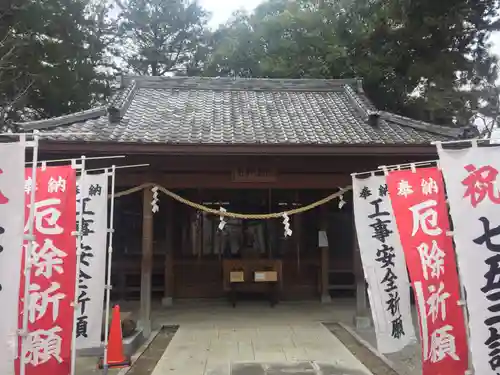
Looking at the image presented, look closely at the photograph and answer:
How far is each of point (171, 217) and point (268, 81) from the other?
4.99m

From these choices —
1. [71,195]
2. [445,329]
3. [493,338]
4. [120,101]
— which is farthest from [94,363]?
[120,101]

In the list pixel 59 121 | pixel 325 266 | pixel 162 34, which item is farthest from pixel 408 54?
pixel 162 34

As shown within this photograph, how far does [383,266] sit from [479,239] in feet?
9.12

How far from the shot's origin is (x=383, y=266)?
21.4 feet

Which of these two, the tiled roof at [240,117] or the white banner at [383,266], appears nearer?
the white banner at [383,266]

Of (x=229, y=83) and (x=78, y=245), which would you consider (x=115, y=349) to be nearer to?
(x=78, y=245)

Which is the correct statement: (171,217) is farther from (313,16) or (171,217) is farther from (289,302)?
(313,16)

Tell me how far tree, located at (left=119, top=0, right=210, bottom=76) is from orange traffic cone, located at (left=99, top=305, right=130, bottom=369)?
1009 inches

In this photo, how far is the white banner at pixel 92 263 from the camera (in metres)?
6.01

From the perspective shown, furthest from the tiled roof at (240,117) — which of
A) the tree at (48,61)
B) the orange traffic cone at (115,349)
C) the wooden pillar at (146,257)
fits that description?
the tree at (48,61)

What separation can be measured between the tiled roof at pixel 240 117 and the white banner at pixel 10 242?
13.9ft

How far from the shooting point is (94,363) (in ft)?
21.7

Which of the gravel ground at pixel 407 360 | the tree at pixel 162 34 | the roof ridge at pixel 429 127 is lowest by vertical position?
the gravel ground at pixel 407 360

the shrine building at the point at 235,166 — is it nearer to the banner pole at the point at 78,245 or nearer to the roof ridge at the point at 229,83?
the roof ridge at the point at 229,83
